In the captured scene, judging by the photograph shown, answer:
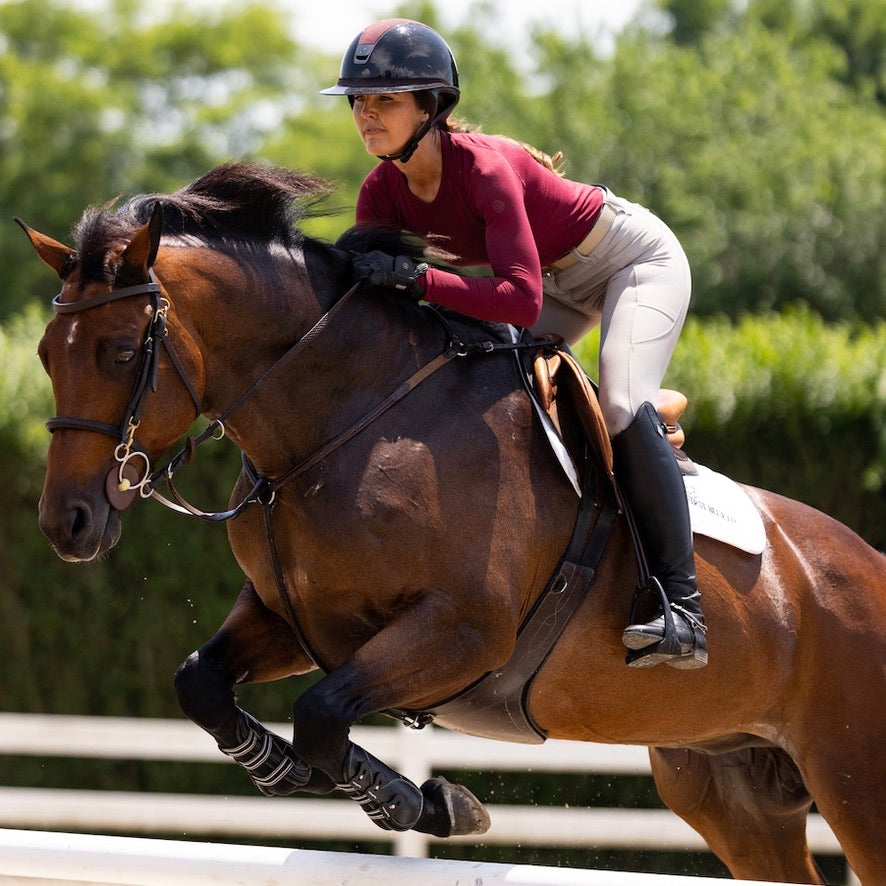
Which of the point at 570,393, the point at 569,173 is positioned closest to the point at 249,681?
the point at 570,393

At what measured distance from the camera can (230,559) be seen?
798cm

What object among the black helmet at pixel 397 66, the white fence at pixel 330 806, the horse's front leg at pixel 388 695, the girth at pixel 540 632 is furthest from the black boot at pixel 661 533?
the white fence at pixel 330 806

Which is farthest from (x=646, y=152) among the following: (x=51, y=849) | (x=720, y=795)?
(x=51, y=849)

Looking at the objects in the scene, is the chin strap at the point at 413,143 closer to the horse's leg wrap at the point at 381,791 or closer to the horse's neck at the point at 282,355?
the horse's neck at the point at 282,355

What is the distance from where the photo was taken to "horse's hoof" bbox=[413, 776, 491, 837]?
13.0 ft

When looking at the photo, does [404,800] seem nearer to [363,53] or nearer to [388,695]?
[388,695]

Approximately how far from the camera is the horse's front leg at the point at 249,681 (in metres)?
4.02

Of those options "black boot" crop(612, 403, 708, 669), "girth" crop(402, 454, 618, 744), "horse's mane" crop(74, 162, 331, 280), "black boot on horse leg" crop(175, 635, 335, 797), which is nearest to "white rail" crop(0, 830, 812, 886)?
"black boot on horse leg" crop(175, 635, 335, 797)

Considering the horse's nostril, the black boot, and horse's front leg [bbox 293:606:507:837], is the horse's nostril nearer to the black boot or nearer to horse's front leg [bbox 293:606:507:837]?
horse's front leg [bbox 293:606:507:837]

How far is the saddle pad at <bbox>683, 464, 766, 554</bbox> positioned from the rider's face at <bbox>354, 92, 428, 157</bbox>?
144 centimetres

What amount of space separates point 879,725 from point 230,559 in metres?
4.28

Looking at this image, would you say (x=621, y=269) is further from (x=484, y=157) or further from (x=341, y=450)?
(x=341, y=450)

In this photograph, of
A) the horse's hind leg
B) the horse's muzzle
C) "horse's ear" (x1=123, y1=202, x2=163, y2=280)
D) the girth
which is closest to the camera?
the horse's muzzle

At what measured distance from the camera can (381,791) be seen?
12.6ft
